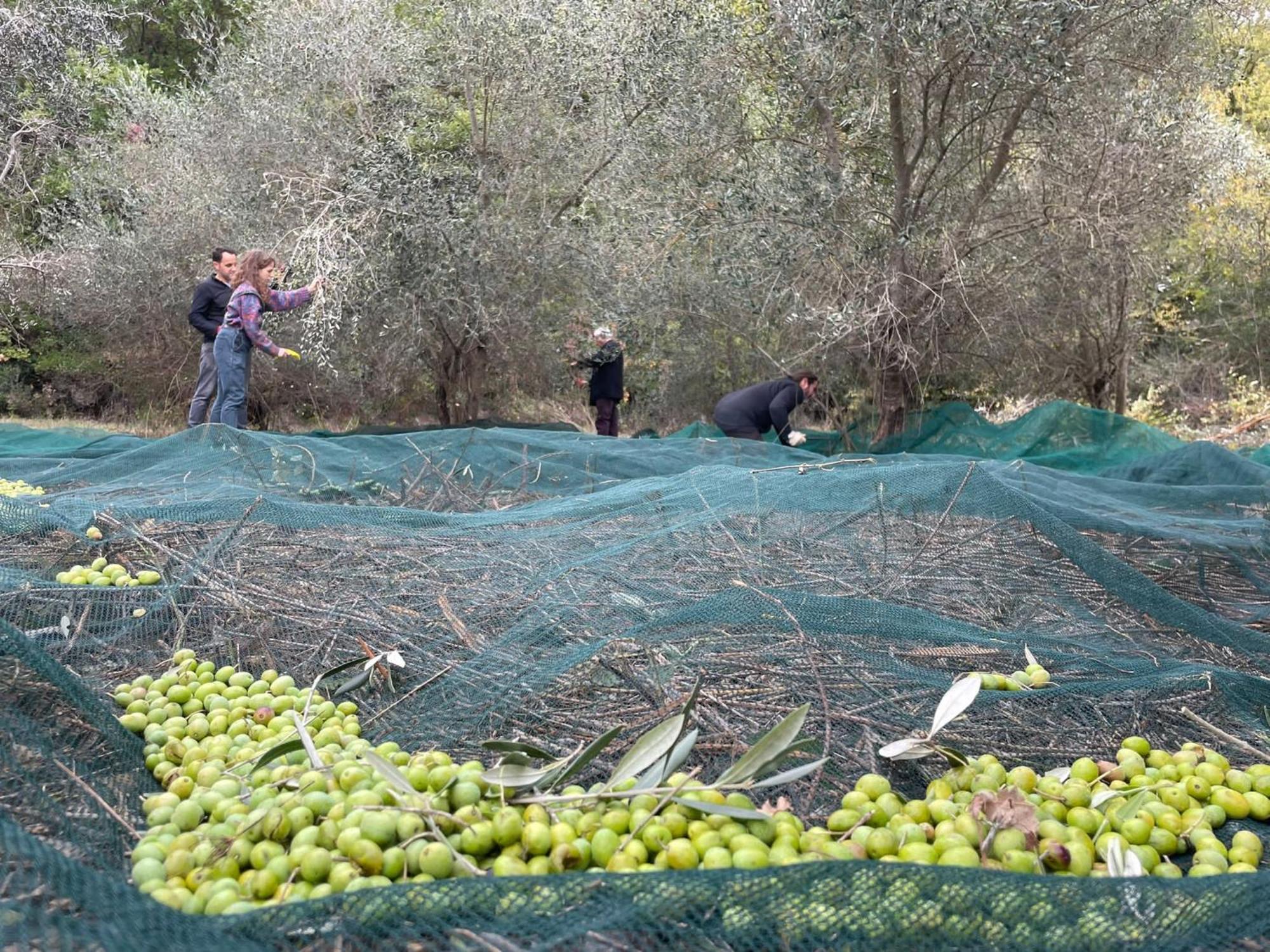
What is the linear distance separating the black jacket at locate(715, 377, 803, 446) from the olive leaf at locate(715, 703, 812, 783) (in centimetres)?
732

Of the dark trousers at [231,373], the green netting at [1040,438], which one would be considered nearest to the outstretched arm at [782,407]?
the green netting at [1040,438]

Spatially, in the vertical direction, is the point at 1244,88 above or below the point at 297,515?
above

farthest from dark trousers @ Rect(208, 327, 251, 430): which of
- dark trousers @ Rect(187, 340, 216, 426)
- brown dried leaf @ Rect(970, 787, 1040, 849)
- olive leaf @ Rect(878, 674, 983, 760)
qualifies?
brown dried leaf @ Rect(970, 787, 1040, 849)

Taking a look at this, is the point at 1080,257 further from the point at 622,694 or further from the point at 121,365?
the point at 121,365

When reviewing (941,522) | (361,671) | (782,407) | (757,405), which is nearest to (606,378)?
(757,405)

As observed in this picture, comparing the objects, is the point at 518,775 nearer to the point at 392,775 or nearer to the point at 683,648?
the point at 392,775

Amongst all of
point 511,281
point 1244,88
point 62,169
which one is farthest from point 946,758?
point 1244,88

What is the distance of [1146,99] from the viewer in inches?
330

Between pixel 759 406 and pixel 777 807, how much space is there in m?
7.46

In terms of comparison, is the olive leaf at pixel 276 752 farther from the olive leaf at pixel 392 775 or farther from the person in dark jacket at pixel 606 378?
the person in dark jacket at pixel 606 378

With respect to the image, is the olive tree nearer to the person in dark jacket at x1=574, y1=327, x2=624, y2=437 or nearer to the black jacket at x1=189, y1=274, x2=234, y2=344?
the person in dark jacket at x1=574, y1=327, x2=624, y2=437

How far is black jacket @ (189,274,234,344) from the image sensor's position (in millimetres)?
8586

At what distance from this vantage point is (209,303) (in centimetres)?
866

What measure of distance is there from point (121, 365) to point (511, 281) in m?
6.40
